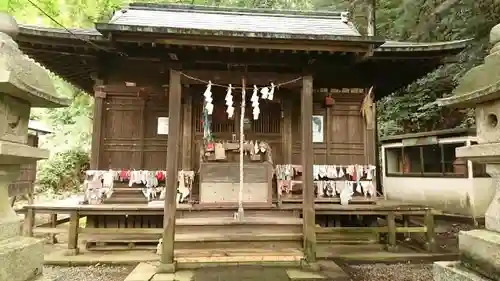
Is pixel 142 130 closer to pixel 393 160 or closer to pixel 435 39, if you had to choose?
pixel 393 160

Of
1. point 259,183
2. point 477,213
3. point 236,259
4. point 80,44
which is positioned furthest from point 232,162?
point 477,213

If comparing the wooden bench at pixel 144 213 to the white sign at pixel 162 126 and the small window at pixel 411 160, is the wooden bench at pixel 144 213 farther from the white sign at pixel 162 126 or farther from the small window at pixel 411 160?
the small window at pixel 411 160

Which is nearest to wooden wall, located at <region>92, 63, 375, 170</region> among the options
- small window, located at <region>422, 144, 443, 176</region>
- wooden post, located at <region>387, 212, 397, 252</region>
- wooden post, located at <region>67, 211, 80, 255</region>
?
wooden post, located at <region>67, 211, 80, 255</region>

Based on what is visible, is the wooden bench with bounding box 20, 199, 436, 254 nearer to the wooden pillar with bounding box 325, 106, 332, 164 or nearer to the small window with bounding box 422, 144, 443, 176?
the wooden pillar with bounding box 325, 106, 332, 164

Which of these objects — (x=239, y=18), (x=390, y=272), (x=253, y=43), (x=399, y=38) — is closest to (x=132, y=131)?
(x=253, y=43)

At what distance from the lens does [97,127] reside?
26.8 ft

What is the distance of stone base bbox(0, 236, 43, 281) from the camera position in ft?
8.37

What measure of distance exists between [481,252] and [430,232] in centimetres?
576

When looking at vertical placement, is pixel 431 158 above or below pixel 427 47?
below

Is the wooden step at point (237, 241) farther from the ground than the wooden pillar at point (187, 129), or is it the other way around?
the wooden pillar at point (187, 129)

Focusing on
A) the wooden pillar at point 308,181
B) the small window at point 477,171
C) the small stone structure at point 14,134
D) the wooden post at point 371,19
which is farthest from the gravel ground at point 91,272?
the wooden post at point 371,19

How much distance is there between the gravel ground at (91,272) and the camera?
615 centimetres

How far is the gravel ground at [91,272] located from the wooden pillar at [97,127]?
2542 mm

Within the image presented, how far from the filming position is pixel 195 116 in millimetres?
8453
